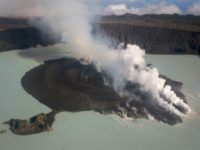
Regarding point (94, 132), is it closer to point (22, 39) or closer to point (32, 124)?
point (32, 124)

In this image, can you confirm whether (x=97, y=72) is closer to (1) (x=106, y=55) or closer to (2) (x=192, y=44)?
(1) (x=106, y=55)

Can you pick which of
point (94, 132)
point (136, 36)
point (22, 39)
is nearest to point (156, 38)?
point (136, 36)

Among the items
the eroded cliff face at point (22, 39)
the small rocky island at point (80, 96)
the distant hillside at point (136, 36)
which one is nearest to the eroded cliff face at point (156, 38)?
the distant hillside at point (136, 36)

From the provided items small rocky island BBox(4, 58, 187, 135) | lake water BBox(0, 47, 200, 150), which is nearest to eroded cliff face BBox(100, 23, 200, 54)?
small rocky island BBox(4, 58, 187, 135)

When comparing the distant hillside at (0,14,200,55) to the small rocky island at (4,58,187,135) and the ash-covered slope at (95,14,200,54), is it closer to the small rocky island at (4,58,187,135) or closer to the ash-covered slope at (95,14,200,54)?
the ash-covered slope at (95,14,200,54)

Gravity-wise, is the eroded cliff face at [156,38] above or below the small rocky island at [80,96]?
below

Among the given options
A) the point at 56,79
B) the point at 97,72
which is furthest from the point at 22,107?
the point at 97,72

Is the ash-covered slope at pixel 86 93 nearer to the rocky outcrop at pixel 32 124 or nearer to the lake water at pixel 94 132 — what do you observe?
the lake water at pixel 94 132
